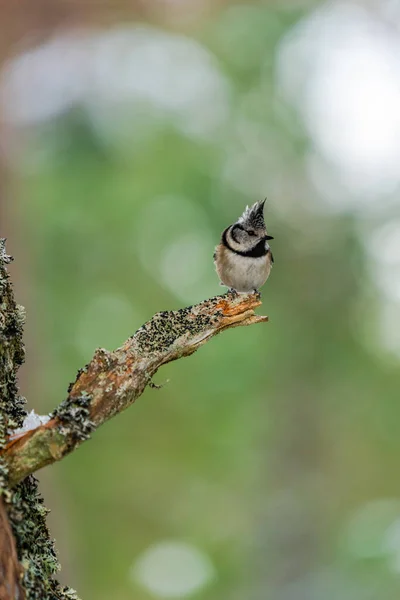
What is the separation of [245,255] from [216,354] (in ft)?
13.6

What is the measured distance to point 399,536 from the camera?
273 inches

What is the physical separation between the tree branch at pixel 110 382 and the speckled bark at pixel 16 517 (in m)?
0.06

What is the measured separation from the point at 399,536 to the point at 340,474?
3.07 meters

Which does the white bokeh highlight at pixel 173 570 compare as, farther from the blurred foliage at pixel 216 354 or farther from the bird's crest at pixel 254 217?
the bird's crest at pixel 254 217

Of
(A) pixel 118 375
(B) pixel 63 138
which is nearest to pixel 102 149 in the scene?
(B) pixel 63 138

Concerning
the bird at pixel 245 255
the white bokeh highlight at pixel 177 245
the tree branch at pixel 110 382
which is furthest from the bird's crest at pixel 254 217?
the white bokeh highlight at pixel 177 245

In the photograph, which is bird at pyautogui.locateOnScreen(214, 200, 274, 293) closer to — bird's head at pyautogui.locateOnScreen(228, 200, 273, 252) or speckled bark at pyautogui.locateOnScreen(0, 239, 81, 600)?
bird's head at pyautogui.locateOnScreen(228, 200, 273, 252)

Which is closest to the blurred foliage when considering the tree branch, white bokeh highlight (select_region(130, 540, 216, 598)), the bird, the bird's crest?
white bokeh highlight (select_region(130, 540, 216, 598))

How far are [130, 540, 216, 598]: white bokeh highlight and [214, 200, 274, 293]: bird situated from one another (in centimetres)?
464

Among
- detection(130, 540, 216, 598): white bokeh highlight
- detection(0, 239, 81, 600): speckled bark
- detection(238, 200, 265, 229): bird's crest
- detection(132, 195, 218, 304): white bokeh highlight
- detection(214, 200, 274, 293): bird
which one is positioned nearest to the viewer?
detection(0, 239, 81, 600): speckled bark

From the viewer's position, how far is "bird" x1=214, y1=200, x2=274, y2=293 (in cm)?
412

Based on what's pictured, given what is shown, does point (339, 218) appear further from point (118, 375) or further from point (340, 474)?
point (118, 375)

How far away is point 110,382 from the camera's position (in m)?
1.75

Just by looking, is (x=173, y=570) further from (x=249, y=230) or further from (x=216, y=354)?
(x=249, y=230)
